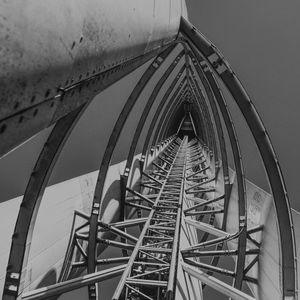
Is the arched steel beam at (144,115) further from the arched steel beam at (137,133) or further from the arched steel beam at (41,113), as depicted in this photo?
the arched steel beam at (41,113)

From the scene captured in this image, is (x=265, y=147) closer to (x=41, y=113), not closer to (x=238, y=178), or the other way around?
(x=238, y=178)

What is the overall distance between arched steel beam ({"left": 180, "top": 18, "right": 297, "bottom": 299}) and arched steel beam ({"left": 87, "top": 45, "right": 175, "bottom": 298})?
4744mm

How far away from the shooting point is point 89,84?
309 centimetres

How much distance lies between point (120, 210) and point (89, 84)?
1305 centimetres

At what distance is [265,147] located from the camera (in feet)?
26.9

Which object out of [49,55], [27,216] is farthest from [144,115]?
[49,55]

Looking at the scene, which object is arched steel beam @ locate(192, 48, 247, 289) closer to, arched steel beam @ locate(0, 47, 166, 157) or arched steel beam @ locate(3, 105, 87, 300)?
arched steel beam @ locate(3, 105, 87, 300)

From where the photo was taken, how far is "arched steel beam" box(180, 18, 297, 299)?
7633 mm

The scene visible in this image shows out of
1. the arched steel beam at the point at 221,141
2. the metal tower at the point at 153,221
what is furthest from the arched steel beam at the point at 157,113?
the arched steel beam at the point at 221,141

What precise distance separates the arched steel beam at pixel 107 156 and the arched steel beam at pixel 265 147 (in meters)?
4.74

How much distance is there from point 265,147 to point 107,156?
5870 mm

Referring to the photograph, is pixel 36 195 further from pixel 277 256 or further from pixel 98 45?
pixel 277 256

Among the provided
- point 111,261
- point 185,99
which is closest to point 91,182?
point 111,261

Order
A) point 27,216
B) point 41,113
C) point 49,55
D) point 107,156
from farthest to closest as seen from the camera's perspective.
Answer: point 107,156
point 27,216
point 41,113
point 49,55
